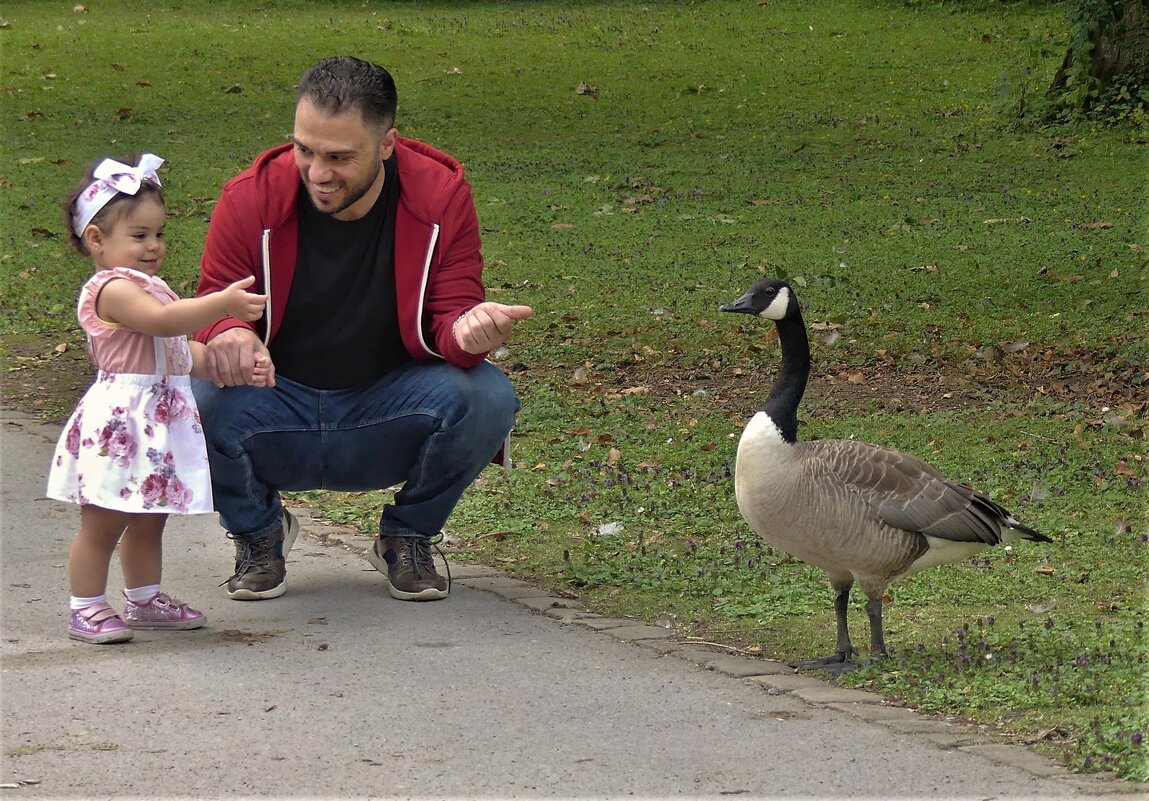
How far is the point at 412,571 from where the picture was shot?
4996mm

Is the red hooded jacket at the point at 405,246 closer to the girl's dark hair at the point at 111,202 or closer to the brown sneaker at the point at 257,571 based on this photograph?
the girl's dark hair at the point at 111,202

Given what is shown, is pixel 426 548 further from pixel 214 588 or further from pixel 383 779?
pixel 383 779

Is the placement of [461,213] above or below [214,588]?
above

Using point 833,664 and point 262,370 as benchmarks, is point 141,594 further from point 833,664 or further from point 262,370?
point 833,664

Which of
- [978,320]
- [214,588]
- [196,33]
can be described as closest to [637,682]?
[214,588]

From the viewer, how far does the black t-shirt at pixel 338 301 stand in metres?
4.98

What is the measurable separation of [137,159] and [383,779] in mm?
2170

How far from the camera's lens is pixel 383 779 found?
11.6ft

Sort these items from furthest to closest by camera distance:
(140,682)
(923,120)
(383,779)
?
(923,120), (140,682), (383,779)

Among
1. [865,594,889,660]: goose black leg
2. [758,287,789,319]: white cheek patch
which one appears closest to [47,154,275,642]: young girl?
[758,287,789,319]: white cheek patch

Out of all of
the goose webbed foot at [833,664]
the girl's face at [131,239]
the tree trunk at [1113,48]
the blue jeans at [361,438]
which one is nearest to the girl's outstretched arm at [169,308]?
the girl's face at [131,239]

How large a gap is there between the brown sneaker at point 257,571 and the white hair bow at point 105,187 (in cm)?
120

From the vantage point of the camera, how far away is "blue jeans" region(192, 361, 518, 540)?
4.86 m

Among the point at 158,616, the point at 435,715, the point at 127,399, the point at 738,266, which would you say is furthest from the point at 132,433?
the point at 738,266
